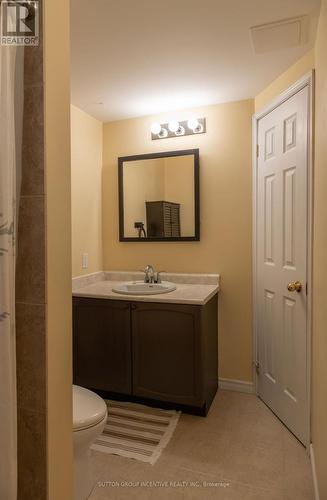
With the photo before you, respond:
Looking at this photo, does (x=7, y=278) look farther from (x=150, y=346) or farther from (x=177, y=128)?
(x=177, y=128)

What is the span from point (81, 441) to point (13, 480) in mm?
634

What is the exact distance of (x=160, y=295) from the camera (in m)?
2.34

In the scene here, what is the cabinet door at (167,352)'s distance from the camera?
222 centimetres

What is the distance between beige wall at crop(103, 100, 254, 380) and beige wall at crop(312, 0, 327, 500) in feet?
2.80

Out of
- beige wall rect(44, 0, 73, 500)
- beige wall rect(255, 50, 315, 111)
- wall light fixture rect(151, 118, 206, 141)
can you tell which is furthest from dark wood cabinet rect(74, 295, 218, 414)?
beige wall rect(255, 50, 315, 111)

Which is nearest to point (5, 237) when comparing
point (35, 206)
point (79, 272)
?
point (35, 206)

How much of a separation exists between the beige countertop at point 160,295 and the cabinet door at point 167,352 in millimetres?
53

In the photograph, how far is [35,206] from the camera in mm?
933

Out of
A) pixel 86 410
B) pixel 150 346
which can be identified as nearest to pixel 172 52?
pixel 150 346

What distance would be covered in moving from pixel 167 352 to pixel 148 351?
0.48 ft

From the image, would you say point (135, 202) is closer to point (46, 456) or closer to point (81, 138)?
point (81, 138)

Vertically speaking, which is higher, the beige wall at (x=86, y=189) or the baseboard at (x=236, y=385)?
the beige wall at (x=86, y=189)

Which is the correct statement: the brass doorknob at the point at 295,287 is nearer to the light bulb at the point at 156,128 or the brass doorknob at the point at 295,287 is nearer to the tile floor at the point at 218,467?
the tile floor at the point at 218,467

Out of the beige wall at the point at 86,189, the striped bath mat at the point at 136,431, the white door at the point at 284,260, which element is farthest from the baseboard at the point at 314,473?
the beige wall at the point at 86,189
